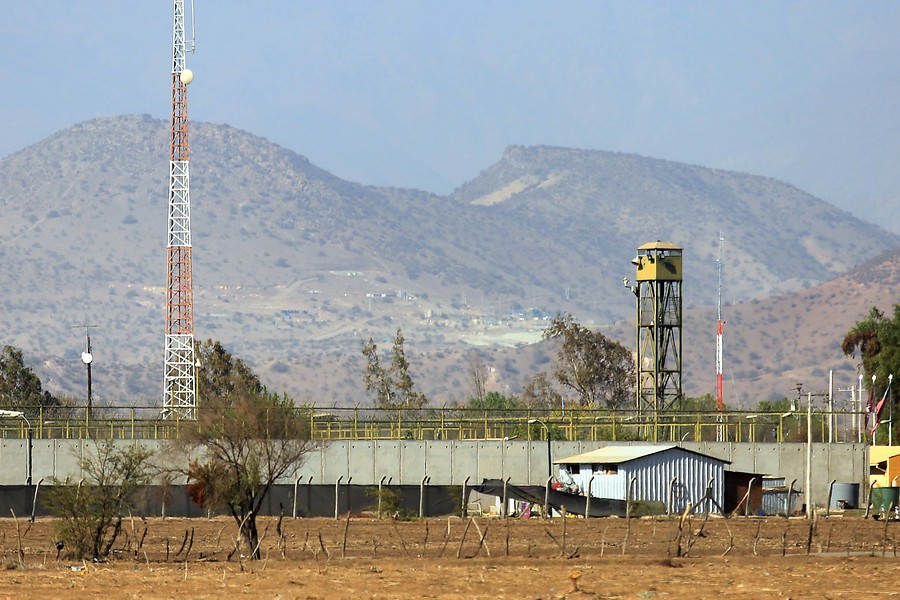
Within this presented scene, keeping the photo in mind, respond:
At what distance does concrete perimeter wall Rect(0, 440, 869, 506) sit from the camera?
180 feet

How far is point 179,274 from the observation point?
72.2 metres

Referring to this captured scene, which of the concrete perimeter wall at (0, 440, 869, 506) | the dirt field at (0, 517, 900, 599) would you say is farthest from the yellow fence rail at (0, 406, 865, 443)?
the dirt field at (0, 517, 900, 599)

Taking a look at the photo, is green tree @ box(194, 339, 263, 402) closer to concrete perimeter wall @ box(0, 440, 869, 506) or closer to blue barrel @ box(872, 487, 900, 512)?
concrete perimeter wall @ box(0, 440, 869, 506)

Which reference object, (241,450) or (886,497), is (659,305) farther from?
(241,450)

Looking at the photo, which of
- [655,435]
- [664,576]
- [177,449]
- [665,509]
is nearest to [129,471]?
[177,449]

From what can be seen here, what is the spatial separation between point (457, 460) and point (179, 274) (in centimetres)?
2053

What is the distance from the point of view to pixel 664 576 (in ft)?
97.7

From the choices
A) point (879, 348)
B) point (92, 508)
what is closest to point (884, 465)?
point (879, 348)

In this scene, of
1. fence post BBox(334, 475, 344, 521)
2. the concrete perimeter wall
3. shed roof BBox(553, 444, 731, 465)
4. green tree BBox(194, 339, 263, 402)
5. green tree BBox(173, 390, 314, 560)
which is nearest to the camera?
green tree BBox(173, 390, 314, 560)

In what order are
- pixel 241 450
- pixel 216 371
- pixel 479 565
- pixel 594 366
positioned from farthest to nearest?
pixel 594 366 < pixel 216 371 < pixel 241 450 < pixel 479 565

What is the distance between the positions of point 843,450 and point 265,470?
26.7 meters

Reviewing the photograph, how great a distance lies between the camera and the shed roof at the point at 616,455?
2074 inches

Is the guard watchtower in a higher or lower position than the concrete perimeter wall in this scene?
higher

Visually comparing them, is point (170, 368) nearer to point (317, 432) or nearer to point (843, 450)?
point (317, 432)
